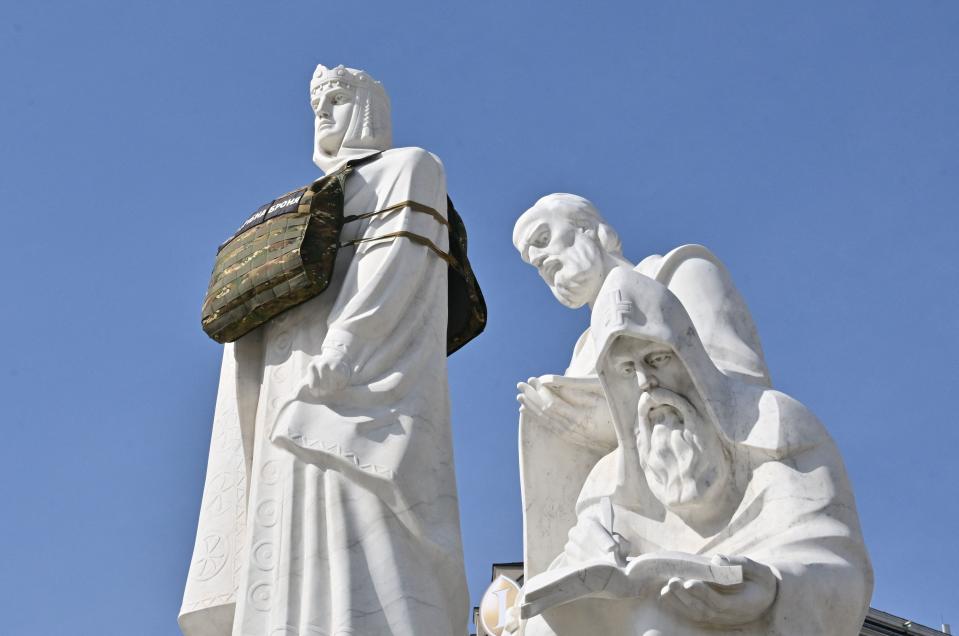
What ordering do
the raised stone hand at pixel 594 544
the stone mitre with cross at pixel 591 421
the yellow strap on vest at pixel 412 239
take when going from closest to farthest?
the raised stone hand at pixel 594 544 → the stone mitre with cross at pixel 591 421 → the yellow strap on vest at pixel 412 239

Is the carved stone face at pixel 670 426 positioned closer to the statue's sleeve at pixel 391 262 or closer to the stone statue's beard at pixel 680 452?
the stone statue's beard at pixel 680 452

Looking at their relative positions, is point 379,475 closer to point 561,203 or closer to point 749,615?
point 561,203

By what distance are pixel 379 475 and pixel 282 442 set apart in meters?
0.51

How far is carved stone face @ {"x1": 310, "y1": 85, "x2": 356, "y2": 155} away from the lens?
8.73 meters

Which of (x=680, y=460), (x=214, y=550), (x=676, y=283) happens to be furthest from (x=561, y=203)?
(x=214, y=550)

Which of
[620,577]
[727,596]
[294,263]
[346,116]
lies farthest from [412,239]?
[727,596]

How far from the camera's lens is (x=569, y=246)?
620 centimetres

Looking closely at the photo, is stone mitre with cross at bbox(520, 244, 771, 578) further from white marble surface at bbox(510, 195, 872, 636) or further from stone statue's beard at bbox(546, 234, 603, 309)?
stone statue's beard at bbox(546, 234, 603, 309)

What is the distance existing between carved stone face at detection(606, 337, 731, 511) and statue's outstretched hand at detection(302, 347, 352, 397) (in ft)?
7.74

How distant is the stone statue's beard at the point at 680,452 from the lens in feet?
16.7

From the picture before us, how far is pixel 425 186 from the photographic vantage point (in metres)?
8.18

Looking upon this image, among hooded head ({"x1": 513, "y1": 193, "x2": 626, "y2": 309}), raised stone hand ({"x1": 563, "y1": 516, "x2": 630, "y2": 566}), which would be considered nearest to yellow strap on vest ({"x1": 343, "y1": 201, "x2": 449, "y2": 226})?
hooded head ({"x1": 513, "y1": 193, "x2": 626, "y2": 309})

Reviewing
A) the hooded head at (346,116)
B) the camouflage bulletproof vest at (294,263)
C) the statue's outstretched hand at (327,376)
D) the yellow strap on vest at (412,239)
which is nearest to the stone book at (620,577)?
the statue's outstretched hand at (327,376)

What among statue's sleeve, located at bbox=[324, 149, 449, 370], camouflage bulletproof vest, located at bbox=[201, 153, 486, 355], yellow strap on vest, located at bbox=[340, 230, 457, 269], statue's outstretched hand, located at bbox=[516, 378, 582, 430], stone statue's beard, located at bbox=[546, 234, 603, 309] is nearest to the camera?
statue's outstretched hand, located at bbox=[516, 378, 582, 430]
